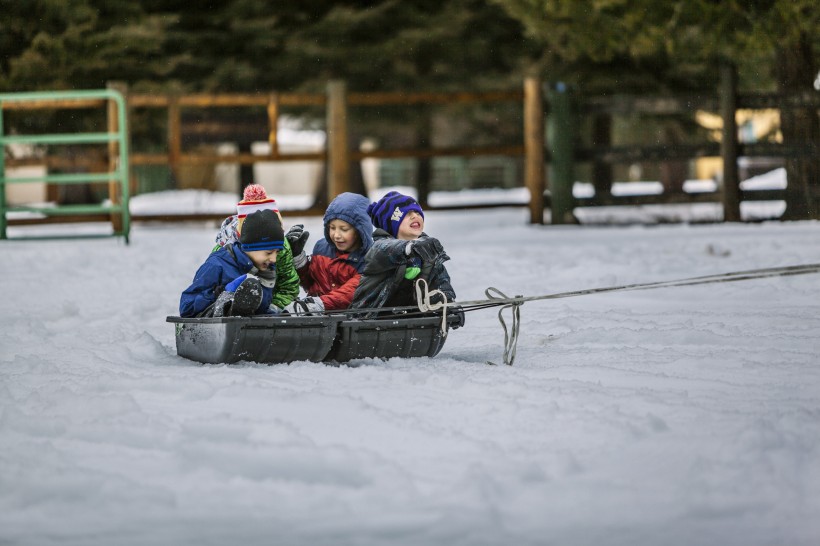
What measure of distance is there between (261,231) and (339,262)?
0.82 meters

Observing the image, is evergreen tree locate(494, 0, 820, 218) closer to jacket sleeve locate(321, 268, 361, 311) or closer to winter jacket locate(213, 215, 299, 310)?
jacket sleeve locate(321, 268, 361, 311)

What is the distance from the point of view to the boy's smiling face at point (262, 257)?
5809 mm

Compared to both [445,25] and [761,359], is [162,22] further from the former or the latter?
[761,359]

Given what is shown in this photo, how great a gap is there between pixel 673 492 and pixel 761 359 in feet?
7.43

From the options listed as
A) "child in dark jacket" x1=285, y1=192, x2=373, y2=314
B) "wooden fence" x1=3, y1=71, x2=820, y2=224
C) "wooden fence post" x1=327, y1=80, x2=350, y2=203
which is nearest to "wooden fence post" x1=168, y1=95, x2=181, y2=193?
"wooden fence" x1=3, y1=71, x2=820, y2=224

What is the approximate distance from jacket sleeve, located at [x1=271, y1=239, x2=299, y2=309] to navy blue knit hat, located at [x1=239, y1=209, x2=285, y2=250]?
362 mm

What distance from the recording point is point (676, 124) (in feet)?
63.9

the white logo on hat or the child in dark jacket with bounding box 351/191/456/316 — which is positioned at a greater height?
the white logo on hat

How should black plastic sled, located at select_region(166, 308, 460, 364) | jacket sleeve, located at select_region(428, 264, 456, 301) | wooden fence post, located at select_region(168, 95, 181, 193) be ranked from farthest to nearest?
wooden fence post, located at select_region(168, 95, 181, 193) → jacket sleeve, located at select_region(428, 264, 456, 301) → black plastic sled, located at select_region(166, 308, 460, 364)

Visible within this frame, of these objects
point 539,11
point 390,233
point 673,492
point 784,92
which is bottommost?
point 673,492

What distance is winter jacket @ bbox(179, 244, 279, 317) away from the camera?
229 inches

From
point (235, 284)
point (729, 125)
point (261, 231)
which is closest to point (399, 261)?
point (261, 231)

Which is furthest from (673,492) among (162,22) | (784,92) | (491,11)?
(491,11)

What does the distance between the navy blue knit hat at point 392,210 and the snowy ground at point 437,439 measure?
72 centimetres
